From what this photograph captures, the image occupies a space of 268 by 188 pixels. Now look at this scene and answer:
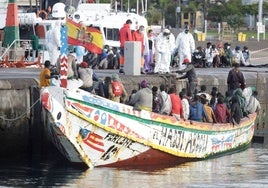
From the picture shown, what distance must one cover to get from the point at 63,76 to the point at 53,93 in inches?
21.1

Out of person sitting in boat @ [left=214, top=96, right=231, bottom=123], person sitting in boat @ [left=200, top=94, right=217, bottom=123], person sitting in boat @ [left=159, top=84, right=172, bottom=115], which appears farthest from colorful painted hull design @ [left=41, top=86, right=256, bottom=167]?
person sitting in boat @ [left=214, top=96, right=231, bottom=123]

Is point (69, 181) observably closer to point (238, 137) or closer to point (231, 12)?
point (238, 137)

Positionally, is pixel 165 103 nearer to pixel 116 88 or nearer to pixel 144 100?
pixel 144 100

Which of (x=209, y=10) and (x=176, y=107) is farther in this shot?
(x=209, y=10)

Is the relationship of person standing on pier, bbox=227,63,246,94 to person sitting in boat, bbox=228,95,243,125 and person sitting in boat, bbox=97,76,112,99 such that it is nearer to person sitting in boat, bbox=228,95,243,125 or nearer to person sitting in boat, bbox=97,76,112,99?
person sitting in boat, bbox=228,95,243,125

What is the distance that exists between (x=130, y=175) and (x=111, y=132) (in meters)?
0.96

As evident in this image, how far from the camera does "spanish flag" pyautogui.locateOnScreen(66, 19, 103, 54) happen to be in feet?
107

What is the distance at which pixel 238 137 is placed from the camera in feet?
88.9

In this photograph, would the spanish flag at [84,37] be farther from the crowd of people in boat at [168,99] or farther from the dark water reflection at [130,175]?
the dark water reflection at [130,175]

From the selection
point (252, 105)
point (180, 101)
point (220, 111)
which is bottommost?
point (252, 105)

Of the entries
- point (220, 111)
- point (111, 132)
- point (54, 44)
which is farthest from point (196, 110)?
point (54, 44)

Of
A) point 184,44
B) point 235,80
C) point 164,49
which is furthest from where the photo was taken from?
point 184,44

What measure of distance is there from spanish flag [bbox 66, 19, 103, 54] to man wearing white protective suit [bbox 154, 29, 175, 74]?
149 inches

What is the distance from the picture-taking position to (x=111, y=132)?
72.2 feet
